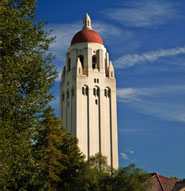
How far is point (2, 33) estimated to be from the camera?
2070 cm

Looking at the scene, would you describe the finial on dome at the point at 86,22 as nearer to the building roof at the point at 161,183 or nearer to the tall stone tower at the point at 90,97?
the tall stone tower at the point at 90,97

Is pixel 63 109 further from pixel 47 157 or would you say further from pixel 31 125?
pixel 31 125

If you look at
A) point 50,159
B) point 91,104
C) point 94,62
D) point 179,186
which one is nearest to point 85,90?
point 91,104

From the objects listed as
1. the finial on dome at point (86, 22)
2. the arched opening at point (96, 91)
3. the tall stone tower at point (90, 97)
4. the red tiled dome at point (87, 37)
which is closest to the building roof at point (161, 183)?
the tall stone tower at point (90, 97)

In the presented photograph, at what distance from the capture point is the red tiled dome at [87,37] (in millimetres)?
76188

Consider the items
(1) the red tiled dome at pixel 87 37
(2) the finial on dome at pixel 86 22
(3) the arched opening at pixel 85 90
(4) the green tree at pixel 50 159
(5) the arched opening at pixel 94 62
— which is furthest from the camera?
(2) the finial on dome at pixel 86 22

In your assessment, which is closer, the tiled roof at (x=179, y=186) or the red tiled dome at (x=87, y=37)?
the tiled roof at (x=179, y=186)

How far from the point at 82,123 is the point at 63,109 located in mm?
7722

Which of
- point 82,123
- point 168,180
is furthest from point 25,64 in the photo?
Answer: point 82,123

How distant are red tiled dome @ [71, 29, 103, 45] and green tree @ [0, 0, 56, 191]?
5326 cm

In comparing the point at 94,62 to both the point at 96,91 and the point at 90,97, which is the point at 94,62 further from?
the point at 90,97

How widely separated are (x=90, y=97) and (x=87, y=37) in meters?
13.6

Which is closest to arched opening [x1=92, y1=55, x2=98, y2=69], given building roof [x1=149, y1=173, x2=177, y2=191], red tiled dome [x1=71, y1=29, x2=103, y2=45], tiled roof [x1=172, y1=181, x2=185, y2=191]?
red tiled dome [x1=71, y1=29, x2=103, y2=45]

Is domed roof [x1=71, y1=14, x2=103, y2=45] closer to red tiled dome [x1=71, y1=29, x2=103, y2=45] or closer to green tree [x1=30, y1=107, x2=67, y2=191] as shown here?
red tiled dome [x1=71, y1=29, x2=103, y2=45]
